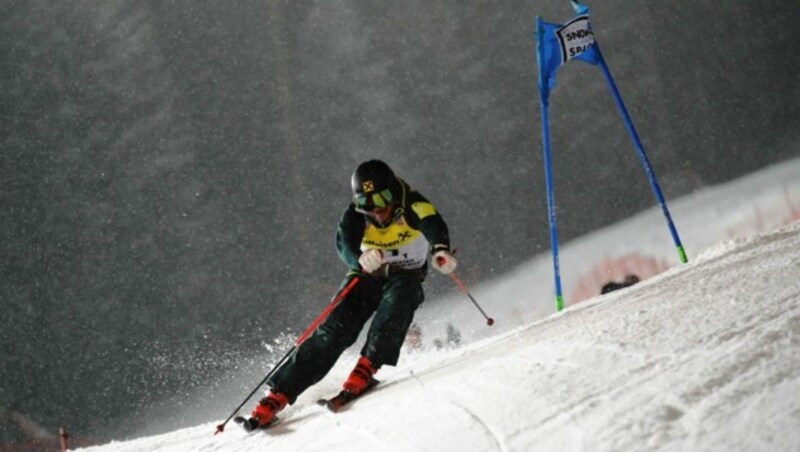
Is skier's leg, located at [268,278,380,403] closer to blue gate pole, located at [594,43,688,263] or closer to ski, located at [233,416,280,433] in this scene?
ski, located at [233,416,280,433]

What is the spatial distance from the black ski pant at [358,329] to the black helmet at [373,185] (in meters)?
0.50

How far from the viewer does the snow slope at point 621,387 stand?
1.86 m

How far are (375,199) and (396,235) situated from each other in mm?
355

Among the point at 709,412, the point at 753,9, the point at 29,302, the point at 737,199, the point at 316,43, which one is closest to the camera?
the point at 709,412

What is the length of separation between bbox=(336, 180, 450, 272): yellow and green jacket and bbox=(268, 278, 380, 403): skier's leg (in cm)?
20

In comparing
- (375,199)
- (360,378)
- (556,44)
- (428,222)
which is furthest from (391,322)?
(556,44)

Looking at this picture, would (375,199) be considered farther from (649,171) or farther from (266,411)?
(649,171)

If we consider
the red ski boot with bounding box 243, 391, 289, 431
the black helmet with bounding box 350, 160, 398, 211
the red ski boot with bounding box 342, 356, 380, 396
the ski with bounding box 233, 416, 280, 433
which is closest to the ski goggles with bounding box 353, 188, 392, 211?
the black helmet with bounding box 350, 160, 398, 211

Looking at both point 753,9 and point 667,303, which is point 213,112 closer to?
point 753,9

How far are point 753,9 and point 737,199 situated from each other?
4.96m

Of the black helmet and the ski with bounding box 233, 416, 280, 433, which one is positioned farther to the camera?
the black helmet

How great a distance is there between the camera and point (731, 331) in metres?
2.44

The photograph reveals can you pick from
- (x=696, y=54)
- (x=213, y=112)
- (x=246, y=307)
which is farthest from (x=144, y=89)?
(x=696, y=54)

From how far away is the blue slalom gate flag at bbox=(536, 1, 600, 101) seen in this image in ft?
20.4
